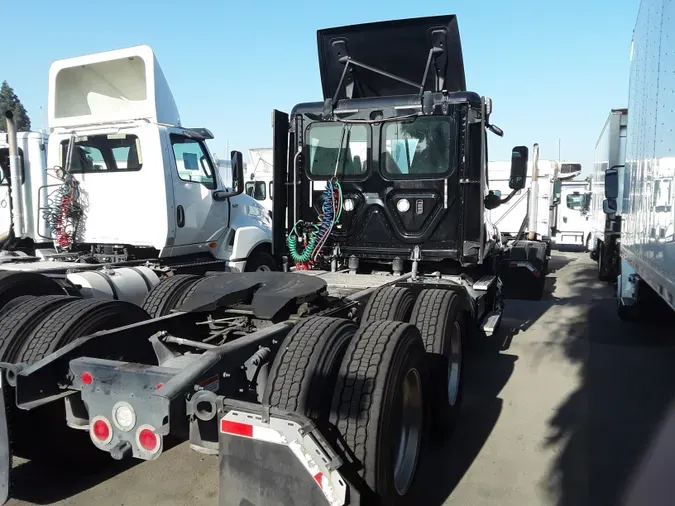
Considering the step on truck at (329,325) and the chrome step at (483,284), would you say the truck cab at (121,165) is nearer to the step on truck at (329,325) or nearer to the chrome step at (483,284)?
the step on truck at (329,325)

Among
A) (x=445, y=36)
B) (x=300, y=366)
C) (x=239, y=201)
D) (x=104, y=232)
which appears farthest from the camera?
(x=239, y=201)

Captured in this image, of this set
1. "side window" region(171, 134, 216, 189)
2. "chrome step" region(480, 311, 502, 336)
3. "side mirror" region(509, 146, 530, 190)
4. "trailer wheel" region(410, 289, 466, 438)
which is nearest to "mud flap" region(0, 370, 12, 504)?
"trailer wheel" region(410, 289, 466, 438)

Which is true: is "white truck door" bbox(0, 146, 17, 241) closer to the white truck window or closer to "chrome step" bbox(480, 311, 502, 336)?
the white truck window

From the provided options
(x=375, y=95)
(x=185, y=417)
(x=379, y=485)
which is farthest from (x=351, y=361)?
(x=375, y=95)

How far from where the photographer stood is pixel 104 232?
6.87 meters

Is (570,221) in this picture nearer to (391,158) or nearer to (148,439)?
(391,158)

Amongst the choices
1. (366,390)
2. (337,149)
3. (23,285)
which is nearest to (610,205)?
(337,149)

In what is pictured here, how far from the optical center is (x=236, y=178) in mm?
7242

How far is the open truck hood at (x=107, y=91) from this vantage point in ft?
22.0

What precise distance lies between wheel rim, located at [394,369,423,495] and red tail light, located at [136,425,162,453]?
52.6 inches

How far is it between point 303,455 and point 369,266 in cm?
423

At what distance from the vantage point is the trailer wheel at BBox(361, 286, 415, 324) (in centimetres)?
414

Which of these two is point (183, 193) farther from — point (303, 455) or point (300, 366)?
point (303, 455)

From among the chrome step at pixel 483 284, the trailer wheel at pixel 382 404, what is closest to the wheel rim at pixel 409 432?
the trailer wheel at pixel 382 404
